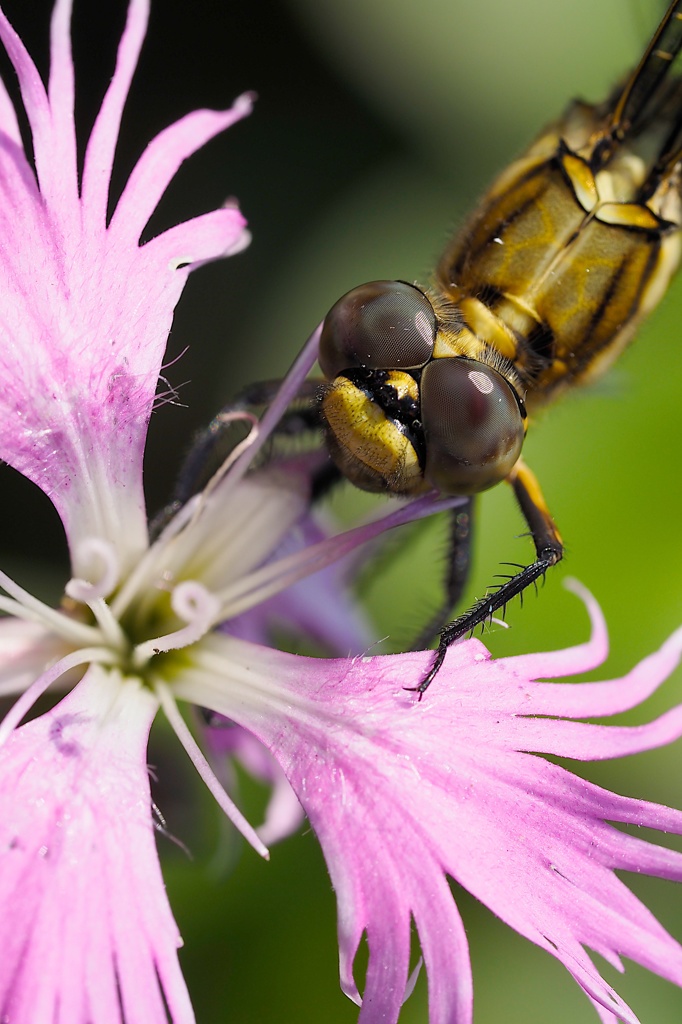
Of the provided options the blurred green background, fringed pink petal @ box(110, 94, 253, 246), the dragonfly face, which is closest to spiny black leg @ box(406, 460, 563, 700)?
the dragonfly face

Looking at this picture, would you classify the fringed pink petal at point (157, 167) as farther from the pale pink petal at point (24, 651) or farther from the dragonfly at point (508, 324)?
the pale pink petal at point (24, 651)

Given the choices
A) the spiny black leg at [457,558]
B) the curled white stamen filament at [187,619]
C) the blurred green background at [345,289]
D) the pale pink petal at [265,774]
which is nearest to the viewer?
the curled white stamen filament at [187,619]

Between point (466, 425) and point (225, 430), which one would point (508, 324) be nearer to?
point (466, 425)

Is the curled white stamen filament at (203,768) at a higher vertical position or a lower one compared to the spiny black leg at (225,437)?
lower

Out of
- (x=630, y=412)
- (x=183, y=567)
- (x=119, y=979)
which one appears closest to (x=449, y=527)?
(x=183, y=567)

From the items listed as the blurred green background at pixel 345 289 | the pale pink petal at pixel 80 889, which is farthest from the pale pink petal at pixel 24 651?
the blurred green background at pixel 345 289

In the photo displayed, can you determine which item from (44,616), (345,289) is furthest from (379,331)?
(345,289)

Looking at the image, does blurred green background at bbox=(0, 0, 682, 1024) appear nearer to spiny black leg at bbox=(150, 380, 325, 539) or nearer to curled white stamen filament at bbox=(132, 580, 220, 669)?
spiny black leg at bbox=(150, 380, 325, 539)
